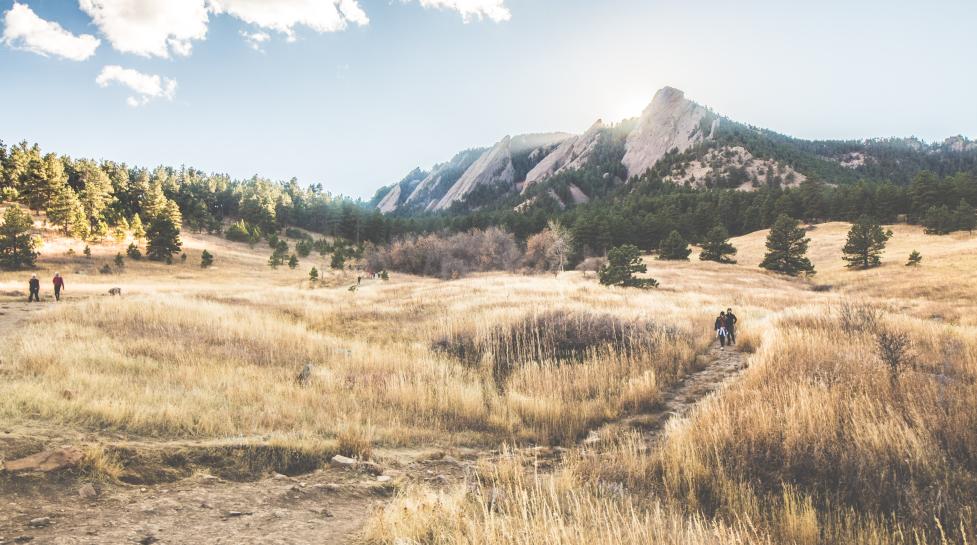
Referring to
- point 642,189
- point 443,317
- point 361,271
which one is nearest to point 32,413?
point 443,317

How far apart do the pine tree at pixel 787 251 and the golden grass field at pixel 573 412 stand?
39393 mm

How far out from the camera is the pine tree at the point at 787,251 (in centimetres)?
4956

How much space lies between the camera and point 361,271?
234ft

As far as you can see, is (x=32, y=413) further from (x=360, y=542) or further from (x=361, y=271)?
(x=361, y=271)

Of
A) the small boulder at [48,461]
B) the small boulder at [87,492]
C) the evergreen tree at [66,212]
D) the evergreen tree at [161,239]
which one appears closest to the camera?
the small boulder at [87,492]

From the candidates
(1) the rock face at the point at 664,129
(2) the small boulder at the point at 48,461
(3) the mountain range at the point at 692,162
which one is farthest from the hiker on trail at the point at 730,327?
(1) the rock face at the point at 664,129

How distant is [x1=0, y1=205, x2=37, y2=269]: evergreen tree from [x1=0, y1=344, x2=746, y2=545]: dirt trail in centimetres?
5891

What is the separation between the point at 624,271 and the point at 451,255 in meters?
41.7

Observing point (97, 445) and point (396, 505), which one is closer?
point (396, 505)

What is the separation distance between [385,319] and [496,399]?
991cm

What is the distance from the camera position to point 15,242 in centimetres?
4434

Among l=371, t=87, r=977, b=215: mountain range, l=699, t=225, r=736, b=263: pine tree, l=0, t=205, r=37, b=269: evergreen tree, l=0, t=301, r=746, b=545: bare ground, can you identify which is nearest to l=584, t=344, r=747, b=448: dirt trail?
l=0, t=301, r=746, b=545: bare ground

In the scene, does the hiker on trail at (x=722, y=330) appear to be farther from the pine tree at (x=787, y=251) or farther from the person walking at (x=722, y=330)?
the pine tree at (x=787, y=251)

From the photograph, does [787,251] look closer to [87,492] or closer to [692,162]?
[87,492]
